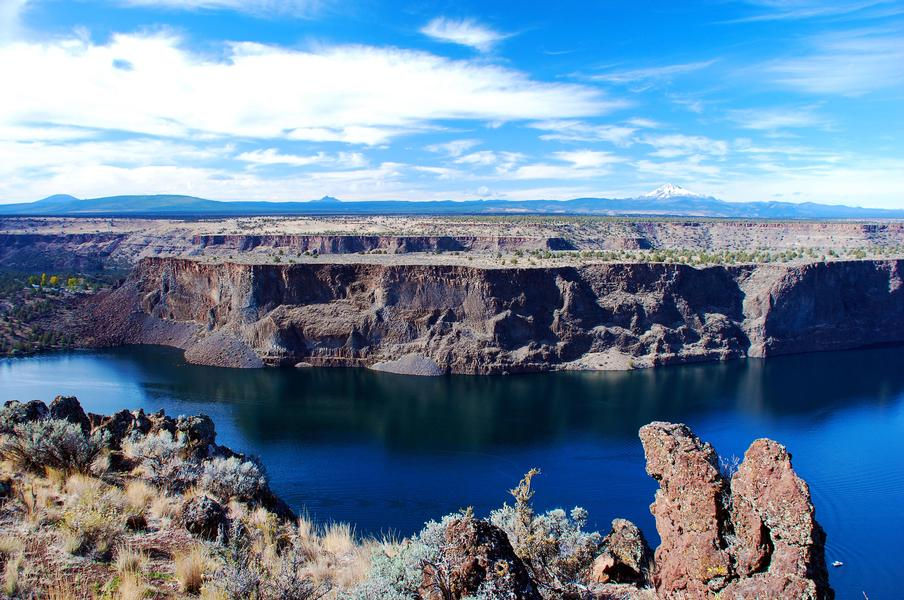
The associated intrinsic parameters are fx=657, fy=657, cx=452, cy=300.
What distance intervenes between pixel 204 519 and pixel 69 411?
36.2ft

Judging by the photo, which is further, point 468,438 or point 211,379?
point 211,379

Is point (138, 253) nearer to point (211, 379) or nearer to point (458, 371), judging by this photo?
point (211, 379)

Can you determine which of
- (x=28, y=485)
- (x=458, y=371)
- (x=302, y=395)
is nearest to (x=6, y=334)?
(x=302, y=395)

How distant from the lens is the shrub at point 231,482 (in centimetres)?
1409

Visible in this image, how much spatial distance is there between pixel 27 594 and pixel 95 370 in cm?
4959

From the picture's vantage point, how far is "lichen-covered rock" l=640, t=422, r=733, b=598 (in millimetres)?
8133

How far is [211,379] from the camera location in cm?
4962

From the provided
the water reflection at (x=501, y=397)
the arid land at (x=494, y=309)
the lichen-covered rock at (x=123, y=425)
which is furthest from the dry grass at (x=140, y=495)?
the arid land at (x=494, y=309)

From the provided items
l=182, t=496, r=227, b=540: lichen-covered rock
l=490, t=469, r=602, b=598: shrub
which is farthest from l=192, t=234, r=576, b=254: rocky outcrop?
l=490, t=469, r=602, b=598: shrub

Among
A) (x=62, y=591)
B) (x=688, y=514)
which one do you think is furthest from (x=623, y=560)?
(x=62, y=591)

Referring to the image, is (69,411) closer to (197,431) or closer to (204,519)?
(197,431)

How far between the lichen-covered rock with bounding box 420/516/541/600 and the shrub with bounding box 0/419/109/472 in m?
10.1

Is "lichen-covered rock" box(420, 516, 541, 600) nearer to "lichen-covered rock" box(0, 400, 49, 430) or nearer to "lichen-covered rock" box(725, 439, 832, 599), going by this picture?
"lichen-covered rock" box(725, 439, 832, 599)

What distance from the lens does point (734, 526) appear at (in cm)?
810
